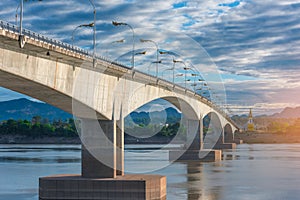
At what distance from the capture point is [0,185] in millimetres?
56031

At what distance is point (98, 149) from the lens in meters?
44.8

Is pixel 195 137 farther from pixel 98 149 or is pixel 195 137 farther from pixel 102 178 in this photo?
pixel 102 178

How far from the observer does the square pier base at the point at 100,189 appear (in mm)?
41125

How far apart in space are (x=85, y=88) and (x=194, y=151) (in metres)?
62.3

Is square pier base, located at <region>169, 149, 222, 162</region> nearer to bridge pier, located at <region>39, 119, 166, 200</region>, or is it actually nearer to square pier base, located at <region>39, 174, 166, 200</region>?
bridge pier, located at <region>39, 119, 166, 200</region>

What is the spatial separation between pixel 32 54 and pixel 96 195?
42.2 ft

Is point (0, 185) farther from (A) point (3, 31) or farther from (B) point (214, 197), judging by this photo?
(A) point (3, 31)

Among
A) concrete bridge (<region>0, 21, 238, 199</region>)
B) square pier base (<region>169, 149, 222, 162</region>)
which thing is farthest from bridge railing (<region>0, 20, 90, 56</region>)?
square pier base (<region>169, 149, 222, 162</region>)

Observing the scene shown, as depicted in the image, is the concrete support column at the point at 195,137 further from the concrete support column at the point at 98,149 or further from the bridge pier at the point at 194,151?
the concrete support column at the point at 98,149

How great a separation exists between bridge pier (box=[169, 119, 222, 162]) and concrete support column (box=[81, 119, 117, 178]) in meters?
53.9

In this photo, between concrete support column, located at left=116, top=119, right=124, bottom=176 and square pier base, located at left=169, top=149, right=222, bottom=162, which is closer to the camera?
concrete support column, located at left=116, top=119, right=124, bottom=176

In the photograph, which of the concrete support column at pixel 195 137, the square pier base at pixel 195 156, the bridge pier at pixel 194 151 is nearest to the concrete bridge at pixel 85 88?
the square pier base at pixel 195 156

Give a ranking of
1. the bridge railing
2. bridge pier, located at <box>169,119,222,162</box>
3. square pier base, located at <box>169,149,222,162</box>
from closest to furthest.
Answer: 1. the bridge railing
2. square pier base, located at <box>169,149,222,162</box>
3. bridge pier, located at <box>169,119,222,162</box>

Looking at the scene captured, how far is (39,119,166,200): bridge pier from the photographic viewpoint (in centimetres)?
4138
